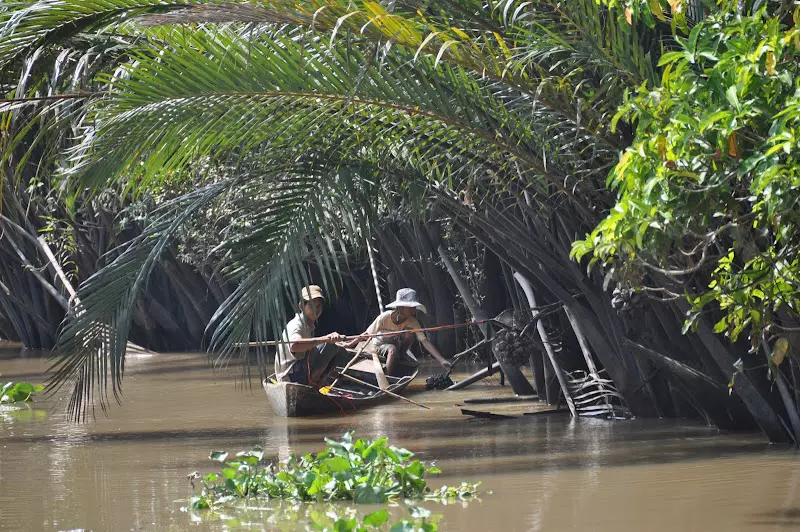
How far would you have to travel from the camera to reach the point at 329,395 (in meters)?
11.3

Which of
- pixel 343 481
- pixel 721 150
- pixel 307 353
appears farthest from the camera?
pixel 307 353

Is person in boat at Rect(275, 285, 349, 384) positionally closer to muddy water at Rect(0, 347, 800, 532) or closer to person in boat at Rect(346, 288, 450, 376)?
muddy water at Rect(0, 347, 800, 532)

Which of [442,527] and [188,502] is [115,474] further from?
[442,527]

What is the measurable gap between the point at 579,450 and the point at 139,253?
3195mm

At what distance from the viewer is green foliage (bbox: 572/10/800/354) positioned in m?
4.36

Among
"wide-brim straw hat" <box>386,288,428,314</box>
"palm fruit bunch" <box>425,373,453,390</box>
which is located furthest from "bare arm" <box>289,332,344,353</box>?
"palm fruit bunch" <box>425,373,453,390</box>

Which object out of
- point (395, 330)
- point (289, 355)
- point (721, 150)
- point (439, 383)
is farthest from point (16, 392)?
point (721, 150)

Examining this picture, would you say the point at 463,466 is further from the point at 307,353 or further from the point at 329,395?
the point at 307,353

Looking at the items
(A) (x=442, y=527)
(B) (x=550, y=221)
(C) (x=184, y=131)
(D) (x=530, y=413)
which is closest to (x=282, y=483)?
(A) (x=442, y=527)

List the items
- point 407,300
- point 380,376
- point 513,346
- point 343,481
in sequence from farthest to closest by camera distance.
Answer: point 407,300, point 380,376, point 513,346, point 343,481

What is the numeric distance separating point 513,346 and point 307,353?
2273 millimetres

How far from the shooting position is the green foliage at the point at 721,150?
4.36 meters

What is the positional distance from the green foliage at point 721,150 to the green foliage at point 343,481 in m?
1.89

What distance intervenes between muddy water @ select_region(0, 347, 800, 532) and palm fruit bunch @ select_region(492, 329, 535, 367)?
53cm
